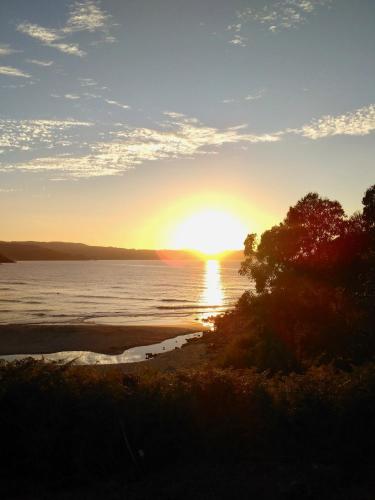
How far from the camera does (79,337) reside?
43.6 metres

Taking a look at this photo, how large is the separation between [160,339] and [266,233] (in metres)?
16.7

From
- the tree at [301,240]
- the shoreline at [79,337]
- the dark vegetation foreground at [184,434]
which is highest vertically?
the tree at [301,240]

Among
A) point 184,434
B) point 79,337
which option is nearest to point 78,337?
point 79,337

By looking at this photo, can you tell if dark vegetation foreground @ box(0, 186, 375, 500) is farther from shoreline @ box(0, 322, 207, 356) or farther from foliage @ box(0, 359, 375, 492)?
shoreline @ box(0, 322, 207, 356)

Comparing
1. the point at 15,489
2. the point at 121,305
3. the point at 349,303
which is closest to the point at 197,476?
the point at 15,489

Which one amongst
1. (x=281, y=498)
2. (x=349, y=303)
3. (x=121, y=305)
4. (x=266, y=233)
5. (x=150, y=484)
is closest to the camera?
(x=281, y=498)

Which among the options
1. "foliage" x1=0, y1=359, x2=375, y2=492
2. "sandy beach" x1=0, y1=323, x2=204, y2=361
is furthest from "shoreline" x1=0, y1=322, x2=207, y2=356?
"foliage" x1=0, y1=359, x2=375, y2=492

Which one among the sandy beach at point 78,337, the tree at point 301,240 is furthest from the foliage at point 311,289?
the sandy beach at point 78,337

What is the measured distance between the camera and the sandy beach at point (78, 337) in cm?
3897

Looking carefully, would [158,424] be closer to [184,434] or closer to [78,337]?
[184,434]

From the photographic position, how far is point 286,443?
29.6 ft

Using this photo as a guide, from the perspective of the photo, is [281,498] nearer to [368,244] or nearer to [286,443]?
[286,443]

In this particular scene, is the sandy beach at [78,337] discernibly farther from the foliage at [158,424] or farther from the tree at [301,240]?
the foliage at [158,424]

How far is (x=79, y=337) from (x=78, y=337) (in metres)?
0.10
